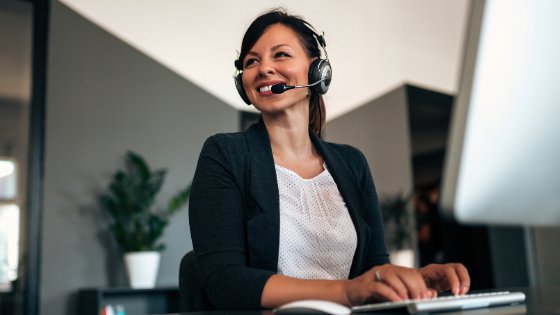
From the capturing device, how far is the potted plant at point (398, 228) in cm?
484

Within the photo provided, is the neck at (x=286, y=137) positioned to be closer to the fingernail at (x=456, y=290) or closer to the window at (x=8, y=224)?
the fingernail at (x=456, y=290)

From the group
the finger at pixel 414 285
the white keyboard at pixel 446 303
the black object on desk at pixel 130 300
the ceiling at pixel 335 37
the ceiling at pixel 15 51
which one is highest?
the ceiling at pixel 335 37

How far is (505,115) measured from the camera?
0.51 meters

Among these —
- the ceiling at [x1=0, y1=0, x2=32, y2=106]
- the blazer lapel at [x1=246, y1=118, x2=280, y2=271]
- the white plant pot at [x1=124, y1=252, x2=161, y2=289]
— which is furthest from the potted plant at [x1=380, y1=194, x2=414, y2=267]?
the blazer lapel at [x1=246, y1=118, x2=280, y2=271]

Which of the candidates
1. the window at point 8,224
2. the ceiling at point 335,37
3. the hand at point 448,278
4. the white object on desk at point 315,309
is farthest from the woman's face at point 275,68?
the window at point 8,224

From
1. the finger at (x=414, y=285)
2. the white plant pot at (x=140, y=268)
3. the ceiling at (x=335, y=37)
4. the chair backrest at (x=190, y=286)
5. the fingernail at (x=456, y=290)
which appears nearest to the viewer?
the finger at (x=414, y=285)

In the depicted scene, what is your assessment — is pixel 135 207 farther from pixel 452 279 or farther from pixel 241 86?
pixel 452 279

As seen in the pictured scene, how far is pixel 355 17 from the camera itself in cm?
504

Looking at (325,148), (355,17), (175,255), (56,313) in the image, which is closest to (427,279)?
(325,148)

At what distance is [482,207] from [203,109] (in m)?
3.77

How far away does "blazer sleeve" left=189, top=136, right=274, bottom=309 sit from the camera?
3.40ft

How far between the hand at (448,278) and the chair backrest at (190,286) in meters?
0.44

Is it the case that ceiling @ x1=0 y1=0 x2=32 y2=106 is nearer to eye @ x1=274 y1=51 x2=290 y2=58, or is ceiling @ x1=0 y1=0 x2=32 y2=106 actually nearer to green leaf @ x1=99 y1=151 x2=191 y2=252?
green leaf @ x1=99 y1=151 x2=191 y2=252

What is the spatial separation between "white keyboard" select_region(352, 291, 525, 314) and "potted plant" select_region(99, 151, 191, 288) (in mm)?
2851
